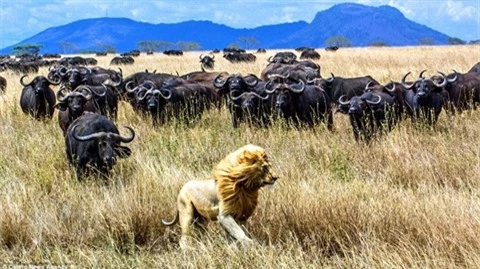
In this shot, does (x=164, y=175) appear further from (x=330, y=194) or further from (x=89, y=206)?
(x=330, y=194)

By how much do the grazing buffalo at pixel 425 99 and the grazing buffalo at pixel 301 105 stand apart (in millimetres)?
1483

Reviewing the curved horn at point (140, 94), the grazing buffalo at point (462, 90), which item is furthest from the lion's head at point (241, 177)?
the grazing buffalo at point (462, 90)

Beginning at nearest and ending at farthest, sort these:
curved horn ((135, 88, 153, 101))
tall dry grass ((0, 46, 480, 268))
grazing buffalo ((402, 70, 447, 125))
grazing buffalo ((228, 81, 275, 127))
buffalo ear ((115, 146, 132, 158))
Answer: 1. tall dry grass ((0, 46, 480, 268))
2. buffalo ear ((115, 146, 132, 158))
3. grazing buffalo ((402, 70, 447, 125))
4. grazing buffalo ((228, 81, 275, 127))
5. curved horn ((135, 88, 153, 101))

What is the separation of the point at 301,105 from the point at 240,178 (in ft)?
24.0

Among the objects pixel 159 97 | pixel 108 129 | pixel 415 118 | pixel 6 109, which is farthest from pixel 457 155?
pixel 6 109

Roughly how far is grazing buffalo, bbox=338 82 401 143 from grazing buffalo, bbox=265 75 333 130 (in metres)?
0.90

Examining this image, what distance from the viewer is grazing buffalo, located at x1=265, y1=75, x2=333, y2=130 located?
37.3ft

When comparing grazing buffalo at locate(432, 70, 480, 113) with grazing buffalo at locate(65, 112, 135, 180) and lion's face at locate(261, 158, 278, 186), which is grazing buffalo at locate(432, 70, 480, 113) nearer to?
grazing buffalo at locate(65, 112, 135, 180)

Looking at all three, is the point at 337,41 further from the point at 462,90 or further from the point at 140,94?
the point at 140,94

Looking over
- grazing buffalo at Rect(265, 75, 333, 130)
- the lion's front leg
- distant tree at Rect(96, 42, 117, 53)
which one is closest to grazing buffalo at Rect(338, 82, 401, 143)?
grazing buffalo at Rect(265, 75, 333, 130)

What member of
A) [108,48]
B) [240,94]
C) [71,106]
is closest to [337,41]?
[108,48]

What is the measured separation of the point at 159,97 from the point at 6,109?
4.16 meters

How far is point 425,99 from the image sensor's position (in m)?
11.3

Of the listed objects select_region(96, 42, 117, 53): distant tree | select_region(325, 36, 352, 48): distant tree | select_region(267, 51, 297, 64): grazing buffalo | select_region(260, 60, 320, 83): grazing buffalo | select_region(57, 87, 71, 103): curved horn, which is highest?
select_region(96, 42, 117, 53): distant tree
